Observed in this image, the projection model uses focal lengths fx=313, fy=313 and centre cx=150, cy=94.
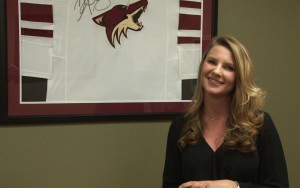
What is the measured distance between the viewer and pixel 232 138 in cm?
127

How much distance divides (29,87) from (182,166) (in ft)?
2.51

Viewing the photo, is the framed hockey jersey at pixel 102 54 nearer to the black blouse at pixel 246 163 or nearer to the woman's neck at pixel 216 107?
the woman's neck at pixel 216 107

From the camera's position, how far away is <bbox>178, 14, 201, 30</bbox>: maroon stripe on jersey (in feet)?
5.30

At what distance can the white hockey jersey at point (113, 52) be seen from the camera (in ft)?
4.66

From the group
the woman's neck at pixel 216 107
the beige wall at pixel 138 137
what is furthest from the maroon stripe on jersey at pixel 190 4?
the woman's neck at pixel 216 107

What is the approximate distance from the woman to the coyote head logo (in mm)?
415

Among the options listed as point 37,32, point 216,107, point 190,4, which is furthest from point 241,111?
point 37,32

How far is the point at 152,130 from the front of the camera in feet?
5.39

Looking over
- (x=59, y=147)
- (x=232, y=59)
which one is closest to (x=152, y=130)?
(x=59, y=147)

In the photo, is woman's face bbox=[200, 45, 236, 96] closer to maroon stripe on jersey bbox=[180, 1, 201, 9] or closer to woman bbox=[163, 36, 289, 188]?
woman bbox=[163, 36, 289, 188]

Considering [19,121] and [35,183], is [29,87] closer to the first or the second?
[19,121]

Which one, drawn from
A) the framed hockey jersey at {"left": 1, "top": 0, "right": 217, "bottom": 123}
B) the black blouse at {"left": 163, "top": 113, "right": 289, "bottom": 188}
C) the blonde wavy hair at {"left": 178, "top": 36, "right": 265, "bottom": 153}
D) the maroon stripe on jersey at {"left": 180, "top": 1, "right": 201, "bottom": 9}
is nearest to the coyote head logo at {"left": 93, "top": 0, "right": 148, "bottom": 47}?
the framed hockey jersey at {"left": 1, "top": 0, "right": 217, "bottom": 123}

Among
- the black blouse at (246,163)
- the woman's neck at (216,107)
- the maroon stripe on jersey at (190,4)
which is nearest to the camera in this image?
the black blouse at (246,163)
